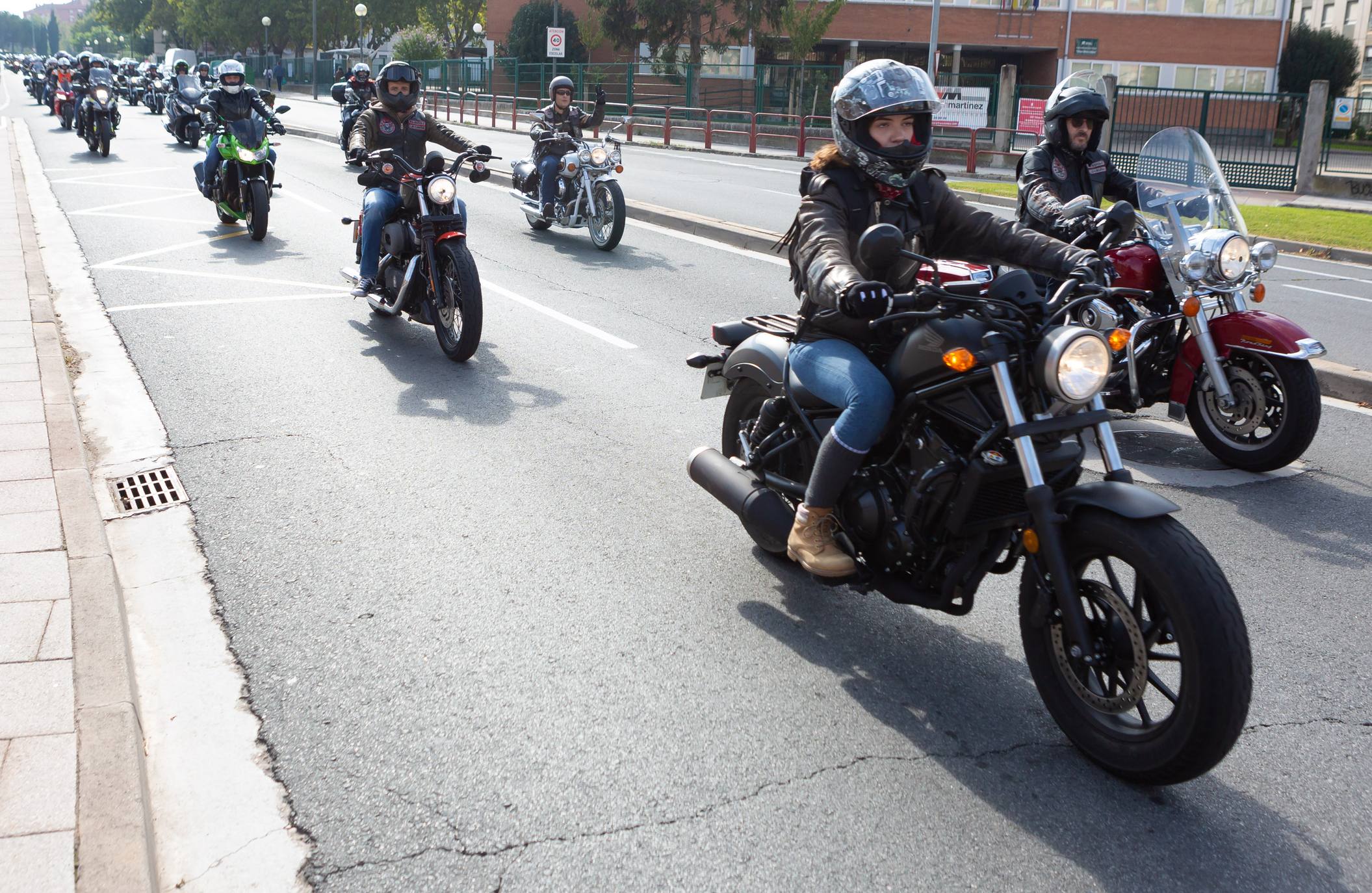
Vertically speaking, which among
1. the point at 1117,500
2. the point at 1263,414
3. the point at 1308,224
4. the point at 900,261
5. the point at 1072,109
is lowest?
the point at 1263,414

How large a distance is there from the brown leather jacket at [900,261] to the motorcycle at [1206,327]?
160cm

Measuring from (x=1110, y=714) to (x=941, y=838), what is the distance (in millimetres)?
610

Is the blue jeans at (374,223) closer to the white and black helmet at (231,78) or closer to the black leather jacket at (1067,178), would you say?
the black leather jacket at (1067,178)

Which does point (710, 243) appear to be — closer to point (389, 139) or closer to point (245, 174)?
point (245, 174)

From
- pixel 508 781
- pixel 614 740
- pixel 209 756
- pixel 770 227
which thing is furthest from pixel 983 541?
pixel 770 227

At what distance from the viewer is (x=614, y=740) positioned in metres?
3.55

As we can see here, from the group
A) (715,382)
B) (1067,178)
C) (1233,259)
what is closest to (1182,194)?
(1233,259)

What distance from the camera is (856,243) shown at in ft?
13.5

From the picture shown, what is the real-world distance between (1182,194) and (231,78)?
36.9ft

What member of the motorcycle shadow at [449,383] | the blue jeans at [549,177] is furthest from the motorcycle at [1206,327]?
the blue jeans at [549,177]

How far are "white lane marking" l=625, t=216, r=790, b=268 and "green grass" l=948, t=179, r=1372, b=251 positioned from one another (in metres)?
6.68

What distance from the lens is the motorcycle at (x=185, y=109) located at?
25.0 metres

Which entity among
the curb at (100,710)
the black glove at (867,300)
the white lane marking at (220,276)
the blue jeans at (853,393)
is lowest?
the curb at (100,710)

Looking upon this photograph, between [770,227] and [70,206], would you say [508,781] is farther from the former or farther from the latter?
[70,206]
